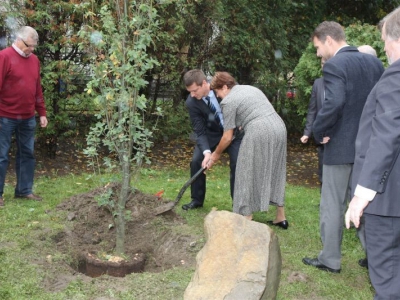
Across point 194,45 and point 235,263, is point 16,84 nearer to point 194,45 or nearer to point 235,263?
point 235,263

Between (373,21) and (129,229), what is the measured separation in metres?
12.1

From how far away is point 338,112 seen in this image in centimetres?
495

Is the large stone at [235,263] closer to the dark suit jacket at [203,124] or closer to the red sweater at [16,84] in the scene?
the dark suit jacket at [203,124]

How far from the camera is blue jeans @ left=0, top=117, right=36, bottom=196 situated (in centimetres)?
714

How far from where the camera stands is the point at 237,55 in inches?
489

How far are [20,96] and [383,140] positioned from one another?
5.09 metres

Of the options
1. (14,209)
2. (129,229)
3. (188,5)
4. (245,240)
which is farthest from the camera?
Result: (188,5)

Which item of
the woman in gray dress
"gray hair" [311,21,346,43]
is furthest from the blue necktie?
"gray hair" [311,21,346,43]

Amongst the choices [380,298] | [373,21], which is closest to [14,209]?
A: [380,298]

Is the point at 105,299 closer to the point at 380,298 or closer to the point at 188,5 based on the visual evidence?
the point at 380,298

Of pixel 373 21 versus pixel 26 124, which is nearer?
pixel 26 124

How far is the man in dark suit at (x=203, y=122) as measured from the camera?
6.63 meters

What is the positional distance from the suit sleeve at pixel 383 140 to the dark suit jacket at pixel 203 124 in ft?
12.1

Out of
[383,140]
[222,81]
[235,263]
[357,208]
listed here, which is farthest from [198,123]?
[383,140]
